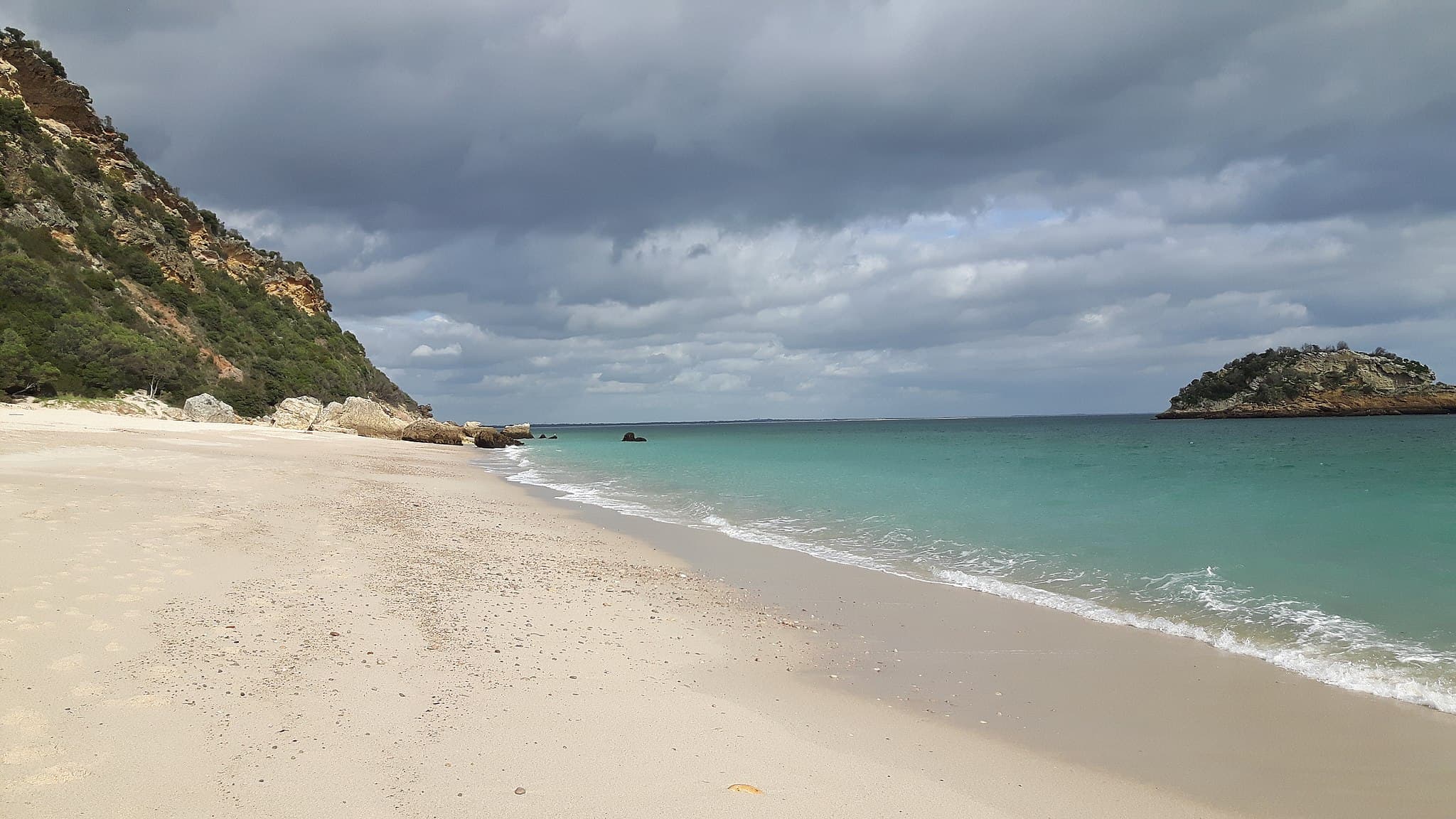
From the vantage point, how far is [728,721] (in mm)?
4496

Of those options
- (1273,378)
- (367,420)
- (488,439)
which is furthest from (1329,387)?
(367,420)

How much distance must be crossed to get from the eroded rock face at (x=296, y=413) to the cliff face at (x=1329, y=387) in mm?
121935

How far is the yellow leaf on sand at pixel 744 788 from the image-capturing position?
355cm

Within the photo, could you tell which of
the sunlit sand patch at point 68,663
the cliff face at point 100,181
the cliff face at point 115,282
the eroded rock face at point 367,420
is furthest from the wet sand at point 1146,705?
the cliff face at point 100,181

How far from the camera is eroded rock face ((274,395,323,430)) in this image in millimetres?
37969

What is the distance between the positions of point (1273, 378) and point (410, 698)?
435 ft

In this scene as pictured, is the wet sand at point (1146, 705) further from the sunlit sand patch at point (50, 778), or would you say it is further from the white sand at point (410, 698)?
the sunlit sand patch at point (50, 778)

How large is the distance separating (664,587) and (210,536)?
16.9ft

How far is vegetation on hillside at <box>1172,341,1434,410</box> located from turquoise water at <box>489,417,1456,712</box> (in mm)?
90200

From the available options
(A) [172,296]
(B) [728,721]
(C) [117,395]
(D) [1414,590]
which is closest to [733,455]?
(C) [117,395]

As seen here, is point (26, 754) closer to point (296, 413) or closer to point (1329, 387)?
point (296, 413)

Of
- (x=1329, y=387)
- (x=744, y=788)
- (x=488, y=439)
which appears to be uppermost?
(x=1329, y=387)

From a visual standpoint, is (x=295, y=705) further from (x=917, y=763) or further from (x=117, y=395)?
(x=117, y=395)

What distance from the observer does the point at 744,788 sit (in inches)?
141
